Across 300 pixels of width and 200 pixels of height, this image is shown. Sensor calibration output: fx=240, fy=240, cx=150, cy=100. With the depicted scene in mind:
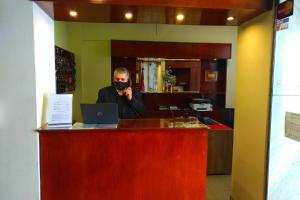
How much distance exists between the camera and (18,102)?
1783mm

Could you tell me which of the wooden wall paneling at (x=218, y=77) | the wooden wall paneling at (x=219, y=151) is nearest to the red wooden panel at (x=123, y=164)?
the wooden wall paneling at (x=219, y=151)

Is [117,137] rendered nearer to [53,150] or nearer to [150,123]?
[150,123]

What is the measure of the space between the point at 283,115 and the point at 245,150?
1.89 ft

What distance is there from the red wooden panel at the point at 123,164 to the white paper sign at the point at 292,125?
28.8 inches

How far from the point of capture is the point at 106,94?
2.57 m

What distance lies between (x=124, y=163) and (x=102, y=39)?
3.44m

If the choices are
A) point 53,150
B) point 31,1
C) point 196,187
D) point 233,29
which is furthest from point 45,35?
point 233,29

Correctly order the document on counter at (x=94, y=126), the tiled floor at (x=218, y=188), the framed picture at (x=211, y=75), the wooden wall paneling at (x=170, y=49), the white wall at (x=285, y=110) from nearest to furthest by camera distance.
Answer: the document on counter at (x=94, y=126) → the white wall at (x=285, y=110) → the tiled floor at (x=218, y=188) → the wooden wall paneling at (x=170, y=49) → the framed picture at (x=211, y=75)

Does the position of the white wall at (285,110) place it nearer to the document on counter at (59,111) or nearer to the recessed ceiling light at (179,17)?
A: the recessed ceiling light at (179,17)

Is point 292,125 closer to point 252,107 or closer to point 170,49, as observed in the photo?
point 252,107

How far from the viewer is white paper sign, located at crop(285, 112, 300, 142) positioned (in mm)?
1939

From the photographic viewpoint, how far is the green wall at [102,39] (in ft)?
15.5

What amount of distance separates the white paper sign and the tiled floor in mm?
1216

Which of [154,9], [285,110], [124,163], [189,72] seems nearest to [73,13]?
[154,9]
